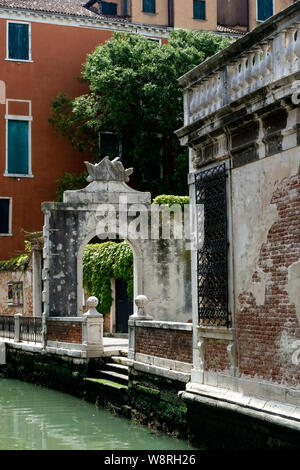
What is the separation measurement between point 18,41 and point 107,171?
44.6 ft

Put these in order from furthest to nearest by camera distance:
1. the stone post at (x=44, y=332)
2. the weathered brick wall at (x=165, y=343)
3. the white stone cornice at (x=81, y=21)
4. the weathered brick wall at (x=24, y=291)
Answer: the white stone cornice at (x=81, y=21) < the weathered brick wall at (x=24, y=291) < the stone post at (x=44, y=332) < the weathered brick wall at (x=165, y=343)

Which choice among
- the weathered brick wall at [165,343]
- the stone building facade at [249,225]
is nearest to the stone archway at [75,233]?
the weathered brick wall at [165,343]

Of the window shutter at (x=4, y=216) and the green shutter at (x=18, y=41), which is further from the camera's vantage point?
the green shutter at (x=18, y=41)

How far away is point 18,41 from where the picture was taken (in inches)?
1187

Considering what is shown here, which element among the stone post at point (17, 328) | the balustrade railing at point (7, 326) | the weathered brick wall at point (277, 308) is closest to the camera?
the weathered brick wall at point (277, 308)

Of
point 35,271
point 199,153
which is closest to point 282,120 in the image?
point 199,153

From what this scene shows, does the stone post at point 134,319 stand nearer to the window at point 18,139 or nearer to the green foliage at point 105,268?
the green foliage at point 105,268

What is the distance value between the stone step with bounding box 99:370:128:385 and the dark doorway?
6730mm

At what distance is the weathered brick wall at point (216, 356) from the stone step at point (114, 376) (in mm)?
3964

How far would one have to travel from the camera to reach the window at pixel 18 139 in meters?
29.7

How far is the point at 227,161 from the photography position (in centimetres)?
999

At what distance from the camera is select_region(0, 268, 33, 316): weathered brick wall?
24797 millimetres

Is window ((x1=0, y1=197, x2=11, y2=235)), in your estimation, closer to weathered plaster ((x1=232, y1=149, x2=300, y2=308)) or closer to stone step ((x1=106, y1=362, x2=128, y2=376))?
stone step ((x1=106, y1=362, x2=128, y2=376))

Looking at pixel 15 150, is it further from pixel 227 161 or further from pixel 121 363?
pixel 227 161
